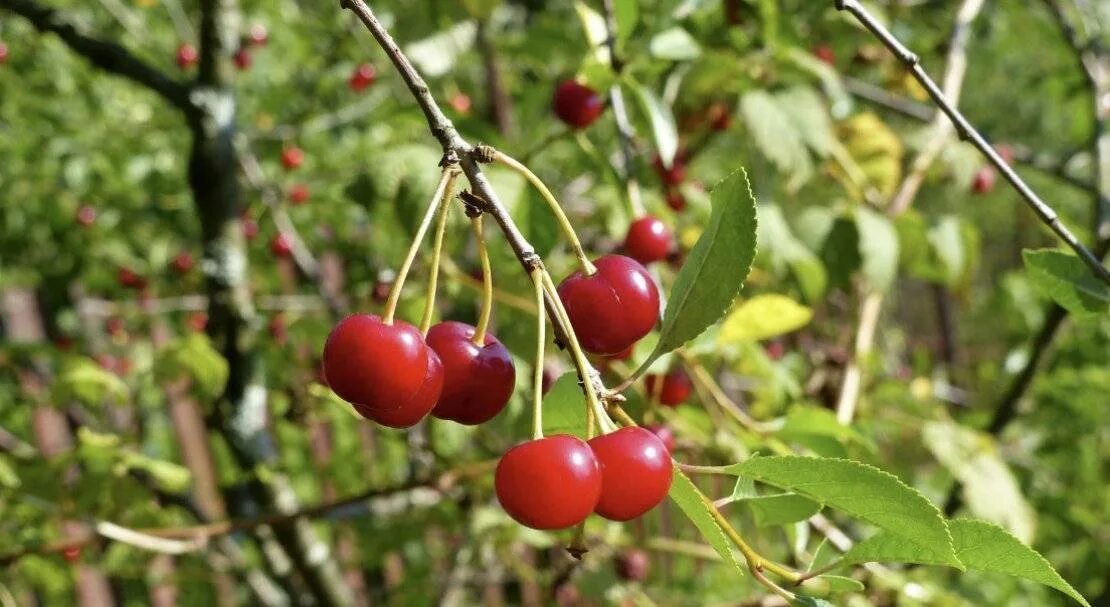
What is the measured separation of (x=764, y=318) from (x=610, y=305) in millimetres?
504

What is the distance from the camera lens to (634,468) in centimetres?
55

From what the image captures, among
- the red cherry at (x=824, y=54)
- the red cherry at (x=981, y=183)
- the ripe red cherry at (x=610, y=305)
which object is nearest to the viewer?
the ripe red cherry at (x=610, y=305)

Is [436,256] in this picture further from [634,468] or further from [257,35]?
[257,35]

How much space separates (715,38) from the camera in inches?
66.5

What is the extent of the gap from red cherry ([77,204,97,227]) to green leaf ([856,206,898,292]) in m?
2.36

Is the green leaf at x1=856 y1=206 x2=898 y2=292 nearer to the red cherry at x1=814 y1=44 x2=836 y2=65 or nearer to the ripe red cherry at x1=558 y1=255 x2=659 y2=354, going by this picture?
the red cherry at x1=814 y1=44 x2=836 y2=65

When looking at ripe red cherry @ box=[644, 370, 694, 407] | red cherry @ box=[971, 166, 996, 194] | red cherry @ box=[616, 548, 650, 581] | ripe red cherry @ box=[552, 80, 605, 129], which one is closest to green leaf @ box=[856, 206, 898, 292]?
ripe red cherry @ box=[644, 370, 694, 407]

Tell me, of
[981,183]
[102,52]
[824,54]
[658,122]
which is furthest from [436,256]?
[981,183]

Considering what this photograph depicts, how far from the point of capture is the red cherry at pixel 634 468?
549mm

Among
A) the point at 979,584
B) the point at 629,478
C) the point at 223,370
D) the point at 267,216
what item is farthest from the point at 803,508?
the point at 979,584

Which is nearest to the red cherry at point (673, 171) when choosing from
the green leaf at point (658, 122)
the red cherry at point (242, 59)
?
the green leaf at point (658, 122)

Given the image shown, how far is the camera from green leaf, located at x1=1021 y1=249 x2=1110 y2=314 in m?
0.76

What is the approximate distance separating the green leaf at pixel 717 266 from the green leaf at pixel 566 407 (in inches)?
2.6

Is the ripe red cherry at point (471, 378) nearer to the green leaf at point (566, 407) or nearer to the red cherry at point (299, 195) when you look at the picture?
the green leaf at point (566, 407)
